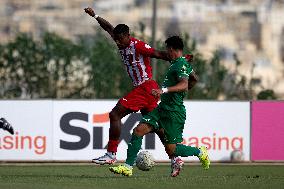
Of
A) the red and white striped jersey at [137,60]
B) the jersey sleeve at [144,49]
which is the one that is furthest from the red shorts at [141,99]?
the jersey sleeve at [144,49]

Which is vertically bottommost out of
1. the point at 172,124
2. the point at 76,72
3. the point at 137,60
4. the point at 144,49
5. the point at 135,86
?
the point at 172,124

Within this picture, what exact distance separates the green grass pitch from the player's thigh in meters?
0.68

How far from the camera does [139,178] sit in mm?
22578

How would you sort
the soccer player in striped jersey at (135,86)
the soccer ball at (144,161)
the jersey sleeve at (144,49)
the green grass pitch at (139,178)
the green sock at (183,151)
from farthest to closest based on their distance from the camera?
1. the soccer ball at (144,161)
2. the soccer player in striped jersey at (135,86)
3. the jersey sleeve at (144,49)
4. the green sock at (183,151)
5. the green grass pitch at (139,178)

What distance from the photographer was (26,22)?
18875cm

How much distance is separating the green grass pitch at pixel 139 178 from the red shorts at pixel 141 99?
118 centimetres

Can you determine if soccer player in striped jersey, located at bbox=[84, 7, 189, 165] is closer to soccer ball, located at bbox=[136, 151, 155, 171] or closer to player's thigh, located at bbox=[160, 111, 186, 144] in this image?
soccer ball, located at bbox=[136, 151, 155, 171]

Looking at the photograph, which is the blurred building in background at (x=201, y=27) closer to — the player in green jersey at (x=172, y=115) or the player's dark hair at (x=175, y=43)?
the player in green jersey at (x=172, y=115)

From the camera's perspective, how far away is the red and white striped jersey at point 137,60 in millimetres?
23297

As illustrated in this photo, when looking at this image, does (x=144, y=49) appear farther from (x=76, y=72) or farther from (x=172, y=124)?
(x=76, y=72)

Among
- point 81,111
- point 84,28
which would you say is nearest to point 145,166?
point 81,111

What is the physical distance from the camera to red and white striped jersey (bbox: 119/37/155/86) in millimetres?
23297

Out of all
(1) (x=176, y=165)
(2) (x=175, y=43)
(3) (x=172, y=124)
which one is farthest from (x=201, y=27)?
(2) (x=175, y=43)

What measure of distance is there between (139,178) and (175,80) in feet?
5.78
